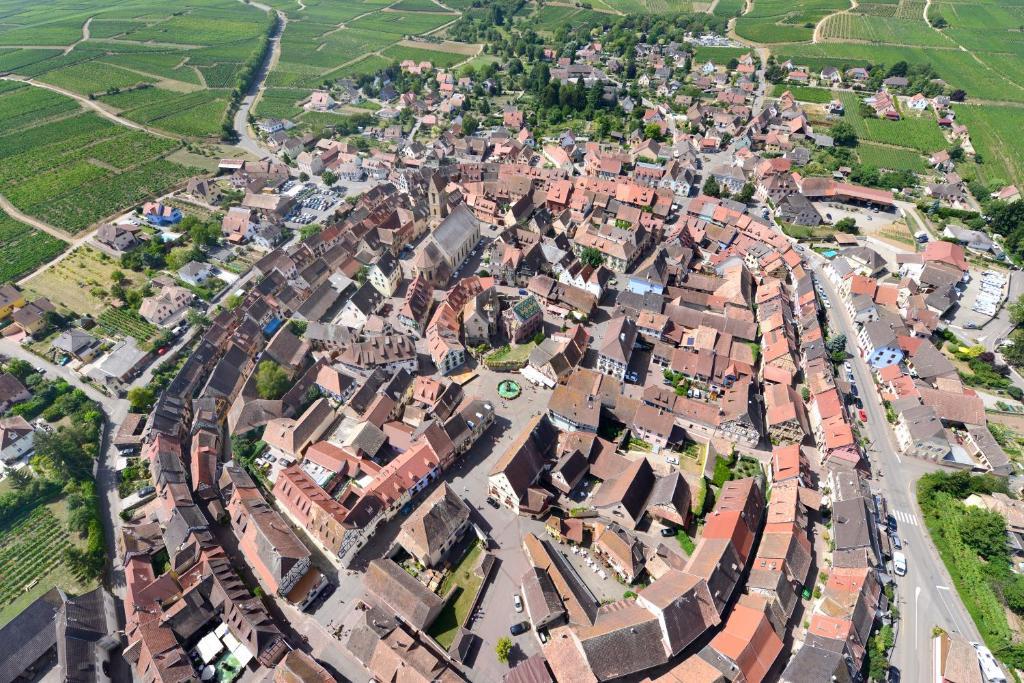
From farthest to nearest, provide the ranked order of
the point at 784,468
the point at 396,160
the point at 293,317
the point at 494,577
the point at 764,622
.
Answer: the point at 396,160 → the point at 293,317 → the point at 784,468 → the point at 494,577 → the point at 764,622

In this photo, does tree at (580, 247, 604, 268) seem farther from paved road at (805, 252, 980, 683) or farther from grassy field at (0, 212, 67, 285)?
grassy field at (0, 212, 67, 285)

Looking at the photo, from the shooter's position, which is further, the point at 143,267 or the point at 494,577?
the point at 143,267

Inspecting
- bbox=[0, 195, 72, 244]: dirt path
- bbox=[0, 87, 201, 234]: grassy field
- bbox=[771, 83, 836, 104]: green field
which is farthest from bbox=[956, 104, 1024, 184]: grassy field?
bbox=[0, 195, 72, 244]: dirt path

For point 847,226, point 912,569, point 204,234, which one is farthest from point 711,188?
point 204,234

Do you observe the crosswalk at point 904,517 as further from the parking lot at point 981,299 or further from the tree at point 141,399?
the tree at point 141,399

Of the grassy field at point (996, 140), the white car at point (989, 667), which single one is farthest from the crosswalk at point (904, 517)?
the grassy field at point (996, 140)

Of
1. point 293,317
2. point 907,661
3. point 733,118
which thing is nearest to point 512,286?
point 293,317

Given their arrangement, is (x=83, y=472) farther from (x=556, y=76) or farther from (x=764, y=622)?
(x=556, y=76)
